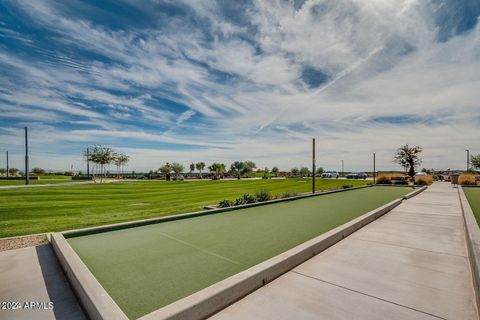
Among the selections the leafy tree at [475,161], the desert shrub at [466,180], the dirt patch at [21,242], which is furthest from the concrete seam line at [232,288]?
the leafy tree at [475,161]

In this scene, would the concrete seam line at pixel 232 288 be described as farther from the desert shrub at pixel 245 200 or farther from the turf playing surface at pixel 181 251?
the desert shrub at pixel 245 200

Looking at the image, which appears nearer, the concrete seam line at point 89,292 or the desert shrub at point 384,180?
the concrete seam line at point 89,292

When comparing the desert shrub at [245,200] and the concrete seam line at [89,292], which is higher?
the concrete seam line at [89,292]

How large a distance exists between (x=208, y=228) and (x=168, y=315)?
475 centimetres

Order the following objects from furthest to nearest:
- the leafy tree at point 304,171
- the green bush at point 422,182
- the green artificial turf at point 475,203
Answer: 1. the leafy tree at point 304,171
2. the green bush at point 422,182
3. the green artificial turf at point 475,203

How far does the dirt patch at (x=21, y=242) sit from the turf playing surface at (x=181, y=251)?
3.08 feet

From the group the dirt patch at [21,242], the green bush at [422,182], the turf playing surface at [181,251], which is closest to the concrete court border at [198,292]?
the turf playing surface at [181,251]

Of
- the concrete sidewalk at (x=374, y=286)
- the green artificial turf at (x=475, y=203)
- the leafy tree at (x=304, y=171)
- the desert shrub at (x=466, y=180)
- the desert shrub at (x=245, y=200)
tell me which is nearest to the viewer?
the concrete sidewalk at (x=374, y=286)

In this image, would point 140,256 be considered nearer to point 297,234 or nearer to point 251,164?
point 297,234

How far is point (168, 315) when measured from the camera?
269 cm

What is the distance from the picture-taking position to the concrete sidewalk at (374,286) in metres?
3.19

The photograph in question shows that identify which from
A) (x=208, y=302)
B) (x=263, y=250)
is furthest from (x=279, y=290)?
(x=263, y=250)

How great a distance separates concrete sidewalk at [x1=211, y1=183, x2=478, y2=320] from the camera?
3.19 meters

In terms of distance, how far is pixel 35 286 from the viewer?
4.00 meters
